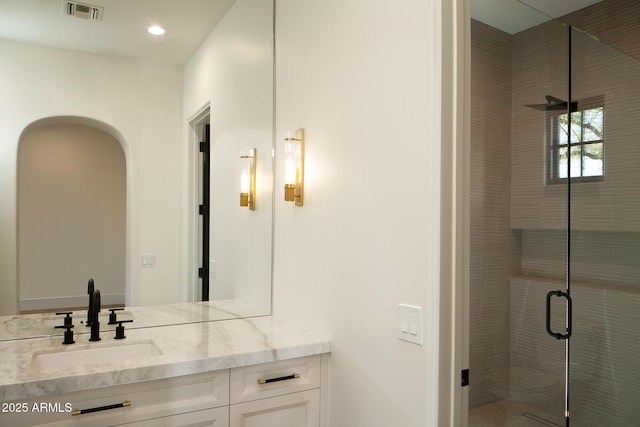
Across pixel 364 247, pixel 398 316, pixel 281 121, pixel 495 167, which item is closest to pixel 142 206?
pixel 281 121

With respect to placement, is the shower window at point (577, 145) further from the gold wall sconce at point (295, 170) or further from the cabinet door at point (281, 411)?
the cabinet door at point (281, 411)

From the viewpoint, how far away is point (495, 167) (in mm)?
1810

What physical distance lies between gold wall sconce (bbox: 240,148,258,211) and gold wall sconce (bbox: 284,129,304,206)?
0.37m

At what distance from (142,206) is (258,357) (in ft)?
3.30

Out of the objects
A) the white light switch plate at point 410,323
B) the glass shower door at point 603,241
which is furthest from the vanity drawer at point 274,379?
the glass shower door at point 603,241

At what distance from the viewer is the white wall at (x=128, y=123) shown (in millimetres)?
1845

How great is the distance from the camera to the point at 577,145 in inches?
80.4

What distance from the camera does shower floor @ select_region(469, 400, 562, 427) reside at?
1659 mm

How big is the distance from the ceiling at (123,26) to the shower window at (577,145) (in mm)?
1863

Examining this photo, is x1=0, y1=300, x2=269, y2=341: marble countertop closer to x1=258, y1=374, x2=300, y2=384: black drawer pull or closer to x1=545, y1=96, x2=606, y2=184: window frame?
x1=258, y1=374, x2=300, y2=384: black drawer pull

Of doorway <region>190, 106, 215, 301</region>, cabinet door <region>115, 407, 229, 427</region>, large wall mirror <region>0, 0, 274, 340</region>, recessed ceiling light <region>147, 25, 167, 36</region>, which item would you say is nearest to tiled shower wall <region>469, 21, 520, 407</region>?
cabinet door <region>115, 407, 229, 427</region>

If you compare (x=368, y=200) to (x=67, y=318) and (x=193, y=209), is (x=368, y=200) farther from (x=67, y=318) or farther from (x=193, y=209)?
(x=67, y=318)

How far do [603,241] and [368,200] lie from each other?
1.36 m

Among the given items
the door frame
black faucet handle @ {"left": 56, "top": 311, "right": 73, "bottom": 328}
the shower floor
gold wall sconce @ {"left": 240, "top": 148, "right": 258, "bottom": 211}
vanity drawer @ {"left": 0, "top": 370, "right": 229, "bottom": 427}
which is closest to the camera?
vanity drawer @ {"left": 0, "top": 370, "right": 229, "bottom": 427}
